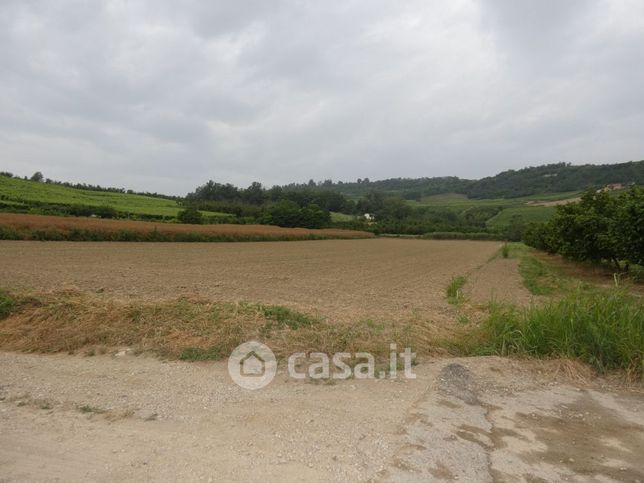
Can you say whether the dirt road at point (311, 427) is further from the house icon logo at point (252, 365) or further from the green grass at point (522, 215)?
the green grass at point (522, 215)

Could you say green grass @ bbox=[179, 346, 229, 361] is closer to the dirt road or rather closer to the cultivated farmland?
the dirt road

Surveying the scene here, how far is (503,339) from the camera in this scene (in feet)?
19.1

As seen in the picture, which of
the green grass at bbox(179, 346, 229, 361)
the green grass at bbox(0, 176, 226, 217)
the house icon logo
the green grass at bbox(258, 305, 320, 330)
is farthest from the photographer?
the green grass at bbox(0, 176, 226, 217)

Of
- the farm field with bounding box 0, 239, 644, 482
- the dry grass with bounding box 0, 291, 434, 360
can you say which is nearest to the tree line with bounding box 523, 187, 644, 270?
the dry grass with bounding box 0, 291, 434, 360

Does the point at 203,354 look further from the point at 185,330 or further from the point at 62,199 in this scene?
the point at 62,199

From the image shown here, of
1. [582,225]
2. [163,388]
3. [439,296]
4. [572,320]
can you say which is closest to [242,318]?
[163,388]

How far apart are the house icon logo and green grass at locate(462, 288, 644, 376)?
3.03 m

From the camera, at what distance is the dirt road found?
9.26 ft

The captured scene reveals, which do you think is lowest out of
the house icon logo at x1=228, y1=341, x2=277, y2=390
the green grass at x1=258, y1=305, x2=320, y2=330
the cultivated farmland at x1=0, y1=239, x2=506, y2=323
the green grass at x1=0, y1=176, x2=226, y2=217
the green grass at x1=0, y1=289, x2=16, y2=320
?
the cultivated farmland at x1=0, y1=239, x2=506, y2=323

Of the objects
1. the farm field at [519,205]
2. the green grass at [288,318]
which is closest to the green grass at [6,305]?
the green grass at [288,318]

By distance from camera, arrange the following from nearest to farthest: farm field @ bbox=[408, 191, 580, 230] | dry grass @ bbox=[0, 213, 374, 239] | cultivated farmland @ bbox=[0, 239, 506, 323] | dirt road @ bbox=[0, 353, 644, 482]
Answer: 1. dirt road @ bbox=[0, 353, 644, 482]
2. cultivated farmland @ bbox=[0, 239, 506, 323]
3. dry grass @ bbox=[0, 213, 374, 239]
4. farm field @ bbox=[408, 191, 580, 230]

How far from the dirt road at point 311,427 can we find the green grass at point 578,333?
23.8 inches

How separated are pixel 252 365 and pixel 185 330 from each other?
5.50 feet

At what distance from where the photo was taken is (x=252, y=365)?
510 cm
